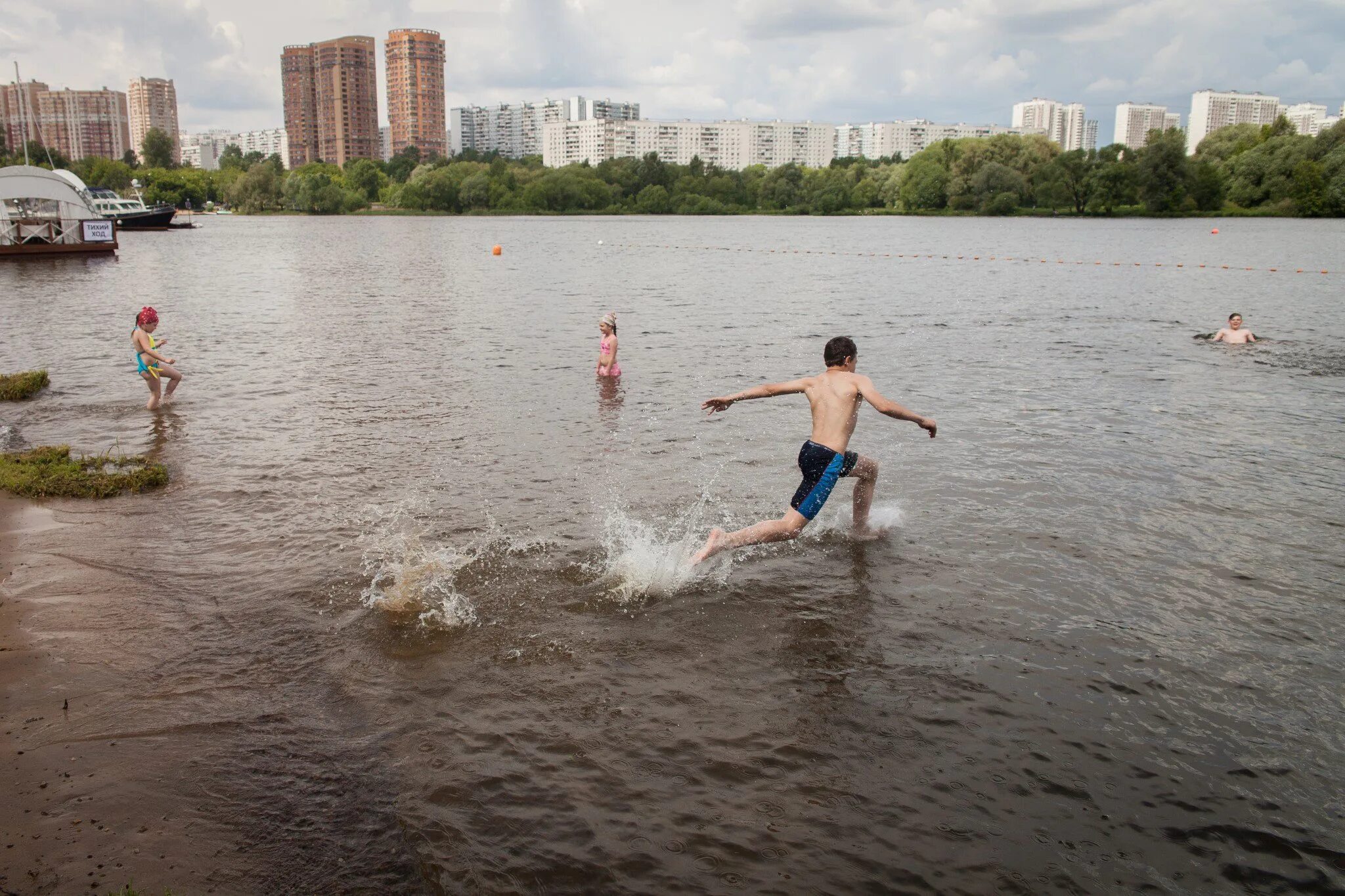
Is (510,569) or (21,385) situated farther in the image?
(21,385)

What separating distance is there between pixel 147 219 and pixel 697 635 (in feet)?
365

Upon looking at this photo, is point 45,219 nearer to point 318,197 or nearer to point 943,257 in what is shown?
point 943,257

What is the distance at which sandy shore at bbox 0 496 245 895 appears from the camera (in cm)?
497

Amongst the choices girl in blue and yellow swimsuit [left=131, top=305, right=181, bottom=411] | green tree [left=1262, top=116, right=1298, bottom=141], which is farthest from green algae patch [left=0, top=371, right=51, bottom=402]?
green tree [left=1262, top=116, right=1298, bottom=141]

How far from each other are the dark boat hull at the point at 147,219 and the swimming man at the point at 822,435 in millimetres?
107568

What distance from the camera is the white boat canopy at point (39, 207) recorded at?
50.2 metres

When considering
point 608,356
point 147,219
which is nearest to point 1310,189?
point 608,356

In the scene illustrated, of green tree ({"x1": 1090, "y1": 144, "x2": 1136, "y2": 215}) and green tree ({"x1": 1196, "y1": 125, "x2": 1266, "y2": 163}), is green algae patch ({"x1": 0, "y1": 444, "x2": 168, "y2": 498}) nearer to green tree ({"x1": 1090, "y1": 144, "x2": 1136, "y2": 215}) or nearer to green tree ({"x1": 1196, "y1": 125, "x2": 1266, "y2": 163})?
green tree ({"x1": 1090, "y1": 144, "x2": 1136, "y2": 215})

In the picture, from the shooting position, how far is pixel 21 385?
17391 millimetres

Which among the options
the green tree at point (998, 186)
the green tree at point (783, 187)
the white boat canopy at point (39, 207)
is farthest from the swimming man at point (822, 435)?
the green tree at point (783, 187)

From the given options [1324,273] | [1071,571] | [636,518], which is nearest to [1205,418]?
[1071,571]

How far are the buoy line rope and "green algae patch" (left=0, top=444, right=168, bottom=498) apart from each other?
166 ft

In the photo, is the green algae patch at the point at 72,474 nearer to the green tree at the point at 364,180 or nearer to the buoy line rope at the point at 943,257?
the buoy line rope at the point at 943,257

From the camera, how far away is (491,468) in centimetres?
1298
